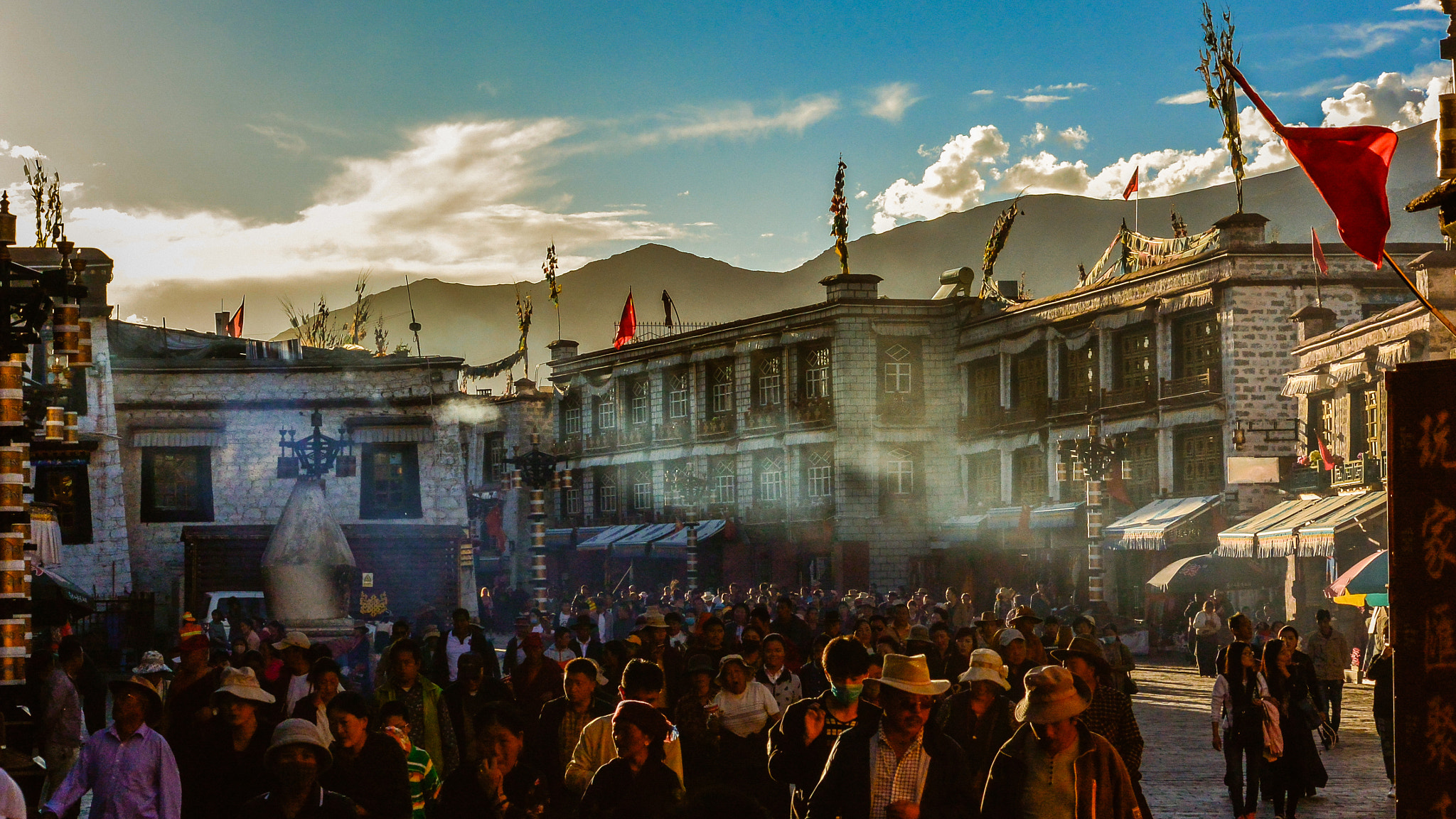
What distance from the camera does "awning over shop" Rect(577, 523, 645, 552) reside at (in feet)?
183

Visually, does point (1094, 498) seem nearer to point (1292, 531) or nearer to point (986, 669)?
point (1292, 531)

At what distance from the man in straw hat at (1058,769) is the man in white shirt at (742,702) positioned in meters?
3.04

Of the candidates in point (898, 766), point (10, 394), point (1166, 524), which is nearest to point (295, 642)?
point (10, 394)

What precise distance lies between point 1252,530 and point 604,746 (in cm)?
2712

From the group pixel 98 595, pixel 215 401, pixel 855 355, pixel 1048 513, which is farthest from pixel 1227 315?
pixel 98 595

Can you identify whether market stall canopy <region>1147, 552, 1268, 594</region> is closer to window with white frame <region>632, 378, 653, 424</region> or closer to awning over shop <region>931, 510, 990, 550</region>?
awning over shop <region>931, 510, 990, 550</region>

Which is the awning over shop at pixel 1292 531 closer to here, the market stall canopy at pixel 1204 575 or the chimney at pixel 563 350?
the market stall canopy at pixel 1204 575

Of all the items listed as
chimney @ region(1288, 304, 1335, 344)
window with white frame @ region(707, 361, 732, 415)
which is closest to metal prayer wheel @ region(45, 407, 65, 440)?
chimney @ region(1288, 304, 1335, 344)

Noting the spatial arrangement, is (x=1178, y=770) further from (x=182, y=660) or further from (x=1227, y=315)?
(x=1227, y=315)

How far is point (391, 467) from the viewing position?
39.5m

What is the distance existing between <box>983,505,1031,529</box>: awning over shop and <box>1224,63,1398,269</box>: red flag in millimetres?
33098

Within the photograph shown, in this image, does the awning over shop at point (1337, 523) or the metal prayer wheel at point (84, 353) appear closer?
the metal prayer wheel at point (84, 353)

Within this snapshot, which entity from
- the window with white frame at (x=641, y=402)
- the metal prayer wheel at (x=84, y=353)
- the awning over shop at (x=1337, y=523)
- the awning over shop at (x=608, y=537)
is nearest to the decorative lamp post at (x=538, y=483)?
the awning over shop at (x=1337, y=523)

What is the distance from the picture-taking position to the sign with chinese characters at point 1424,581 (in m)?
6.43
